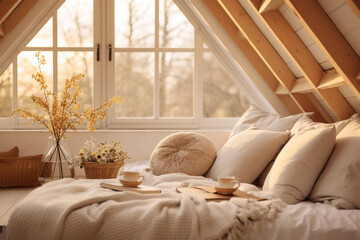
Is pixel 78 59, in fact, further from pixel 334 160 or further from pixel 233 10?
pixel 334 160

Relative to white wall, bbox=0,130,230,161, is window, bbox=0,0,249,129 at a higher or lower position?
higher

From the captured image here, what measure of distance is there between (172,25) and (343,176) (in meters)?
2.20

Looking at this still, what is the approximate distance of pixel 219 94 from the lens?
3.77 metres

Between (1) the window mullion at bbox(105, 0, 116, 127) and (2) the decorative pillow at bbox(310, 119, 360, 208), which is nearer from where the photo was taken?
(2) the decorative pillow at bbox(310, 119, 360, 208)

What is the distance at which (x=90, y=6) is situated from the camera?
3.67 metres

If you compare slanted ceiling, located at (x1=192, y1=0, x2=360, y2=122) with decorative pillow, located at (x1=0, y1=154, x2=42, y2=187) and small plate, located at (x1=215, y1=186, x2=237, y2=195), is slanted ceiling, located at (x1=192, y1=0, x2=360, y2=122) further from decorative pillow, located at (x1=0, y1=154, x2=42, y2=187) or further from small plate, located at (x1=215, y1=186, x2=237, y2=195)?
decorative pillow, located at (x1=0, y1=154, x2=42, y2=187)

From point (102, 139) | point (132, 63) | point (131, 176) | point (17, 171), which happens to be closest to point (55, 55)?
point (132, 63)

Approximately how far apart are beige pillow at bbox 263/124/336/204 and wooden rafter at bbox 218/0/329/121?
939 mm

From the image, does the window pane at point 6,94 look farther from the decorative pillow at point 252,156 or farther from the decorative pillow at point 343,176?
the decorative pillow at point 343,176

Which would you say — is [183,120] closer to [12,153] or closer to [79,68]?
[79,68]

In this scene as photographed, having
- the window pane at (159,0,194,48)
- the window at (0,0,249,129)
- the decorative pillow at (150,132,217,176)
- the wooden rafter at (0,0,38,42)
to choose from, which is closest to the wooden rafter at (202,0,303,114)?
the window at (0,0,249,129)

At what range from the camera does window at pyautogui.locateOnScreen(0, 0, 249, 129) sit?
3.64 m

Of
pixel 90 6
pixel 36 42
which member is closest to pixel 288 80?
pixel 90 6

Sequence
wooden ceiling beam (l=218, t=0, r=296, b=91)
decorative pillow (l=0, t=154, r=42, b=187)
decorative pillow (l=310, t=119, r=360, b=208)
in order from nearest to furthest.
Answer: decorative pillow (l=310, t=119, r=360, b=208) → wooden ceiling beam (l=218, t=0, r=296, b=91) → decorative pillow (l=0, t=154, r=42, b=187)
